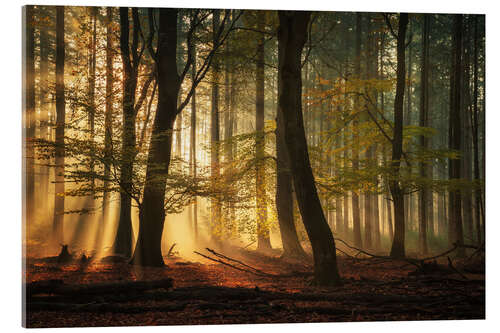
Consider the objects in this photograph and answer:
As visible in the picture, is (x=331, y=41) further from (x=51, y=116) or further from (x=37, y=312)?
(x=37, y=312)

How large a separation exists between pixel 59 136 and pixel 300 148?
3.03 metres

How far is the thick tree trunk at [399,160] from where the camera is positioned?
5238 mm

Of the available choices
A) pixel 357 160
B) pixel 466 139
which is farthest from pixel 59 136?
pixel 466 139

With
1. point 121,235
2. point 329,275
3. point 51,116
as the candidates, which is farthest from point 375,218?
point 51,116

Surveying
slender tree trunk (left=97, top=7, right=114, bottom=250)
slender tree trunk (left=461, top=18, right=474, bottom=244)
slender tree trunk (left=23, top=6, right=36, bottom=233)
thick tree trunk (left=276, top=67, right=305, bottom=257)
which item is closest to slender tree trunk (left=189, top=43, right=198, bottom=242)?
slender tree trunk (left=97, top=7, right=114, bottom=250)

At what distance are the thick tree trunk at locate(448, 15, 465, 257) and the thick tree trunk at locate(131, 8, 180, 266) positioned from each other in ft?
12.7

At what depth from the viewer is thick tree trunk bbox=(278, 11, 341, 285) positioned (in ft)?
16.2

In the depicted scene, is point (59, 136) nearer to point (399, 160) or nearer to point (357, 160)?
point (357, 160)

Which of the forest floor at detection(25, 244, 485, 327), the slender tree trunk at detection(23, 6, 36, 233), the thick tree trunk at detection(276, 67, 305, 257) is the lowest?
the forest floor at detection(25, 244, 485, 327)

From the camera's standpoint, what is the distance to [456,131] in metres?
5.20

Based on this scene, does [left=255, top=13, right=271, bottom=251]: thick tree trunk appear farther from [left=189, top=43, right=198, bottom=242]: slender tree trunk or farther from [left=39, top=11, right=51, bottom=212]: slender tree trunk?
[left=39, top=11, right=51, bottom=212]: slender tree trunk

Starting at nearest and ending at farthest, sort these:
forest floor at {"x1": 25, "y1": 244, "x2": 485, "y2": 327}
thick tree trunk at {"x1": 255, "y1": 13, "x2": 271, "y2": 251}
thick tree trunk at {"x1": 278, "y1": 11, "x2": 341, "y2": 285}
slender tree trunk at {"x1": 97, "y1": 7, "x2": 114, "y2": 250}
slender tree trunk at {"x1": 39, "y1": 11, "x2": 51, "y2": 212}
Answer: forest floor at {"x1": 25, "y1": 244, "x2": 485, "y2": 327} → slender tree trunk at {"x1": 39, "y1": 11, "x2": 51, "y2": 212} → slender tree trunk at {"x1": 97, "y1": 7, "x2": 114, "y2": 250} → thick tree trunk at {"x1": 278, "y1": 11, "x2": 341, "y2": 285} → thick tree trunk at {"x1": 255, "y1": 13, "x2": 271, "y2": 251}

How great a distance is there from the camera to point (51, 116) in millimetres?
4582

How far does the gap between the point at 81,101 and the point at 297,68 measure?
2840 millimetres
